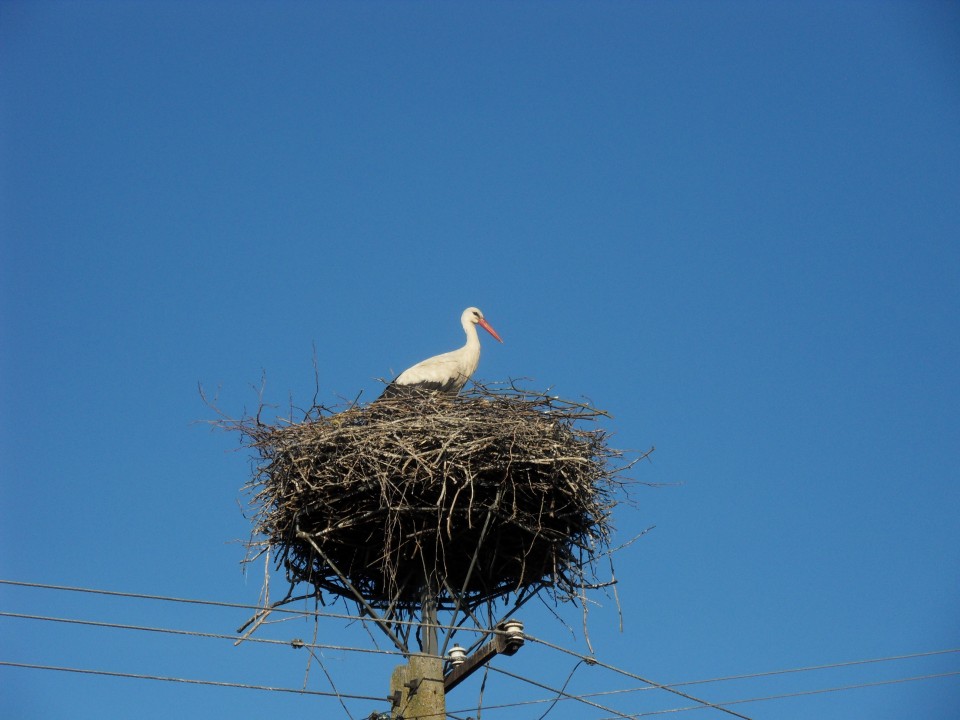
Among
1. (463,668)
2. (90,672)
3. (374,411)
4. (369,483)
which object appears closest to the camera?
(90,672)

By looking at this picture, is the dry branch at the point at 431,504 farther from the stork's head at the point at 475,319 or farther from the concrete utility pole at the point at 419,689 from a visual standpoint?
the stork's head at the point at 475,319

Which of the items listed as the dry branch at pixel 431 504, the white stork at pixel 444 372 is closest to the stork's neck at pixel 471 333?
the white stork at pixel 444 372

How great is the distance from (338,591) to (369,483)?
829mm

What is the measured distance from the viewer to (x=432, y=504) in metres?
7.16

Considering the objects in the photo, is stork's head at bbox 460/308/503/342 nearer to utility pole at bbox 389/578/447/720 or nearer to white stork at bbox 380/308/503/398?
white stork at bbox 380/308/503/398

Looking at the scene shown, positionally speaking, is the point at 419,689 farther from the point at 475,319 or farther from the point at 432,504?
the point at 475,319

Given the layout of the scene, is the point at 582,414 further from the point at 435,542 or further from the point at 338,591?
the point at 338,591

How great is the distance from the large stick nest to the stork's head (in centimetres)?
385

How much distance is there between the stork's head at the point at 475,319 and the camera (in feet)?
37.8

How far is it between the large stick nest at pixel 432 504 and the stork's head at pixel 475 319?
12.6 ft

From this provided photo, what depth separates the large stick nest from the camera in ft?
23.5

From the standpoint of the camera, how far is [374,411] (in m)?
7.93

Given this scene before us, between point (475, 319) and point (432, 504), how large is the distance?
4.62 m

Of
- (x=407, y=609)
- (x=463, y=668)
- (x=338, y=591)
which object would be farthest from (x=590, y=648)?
(x=338, y=591)
